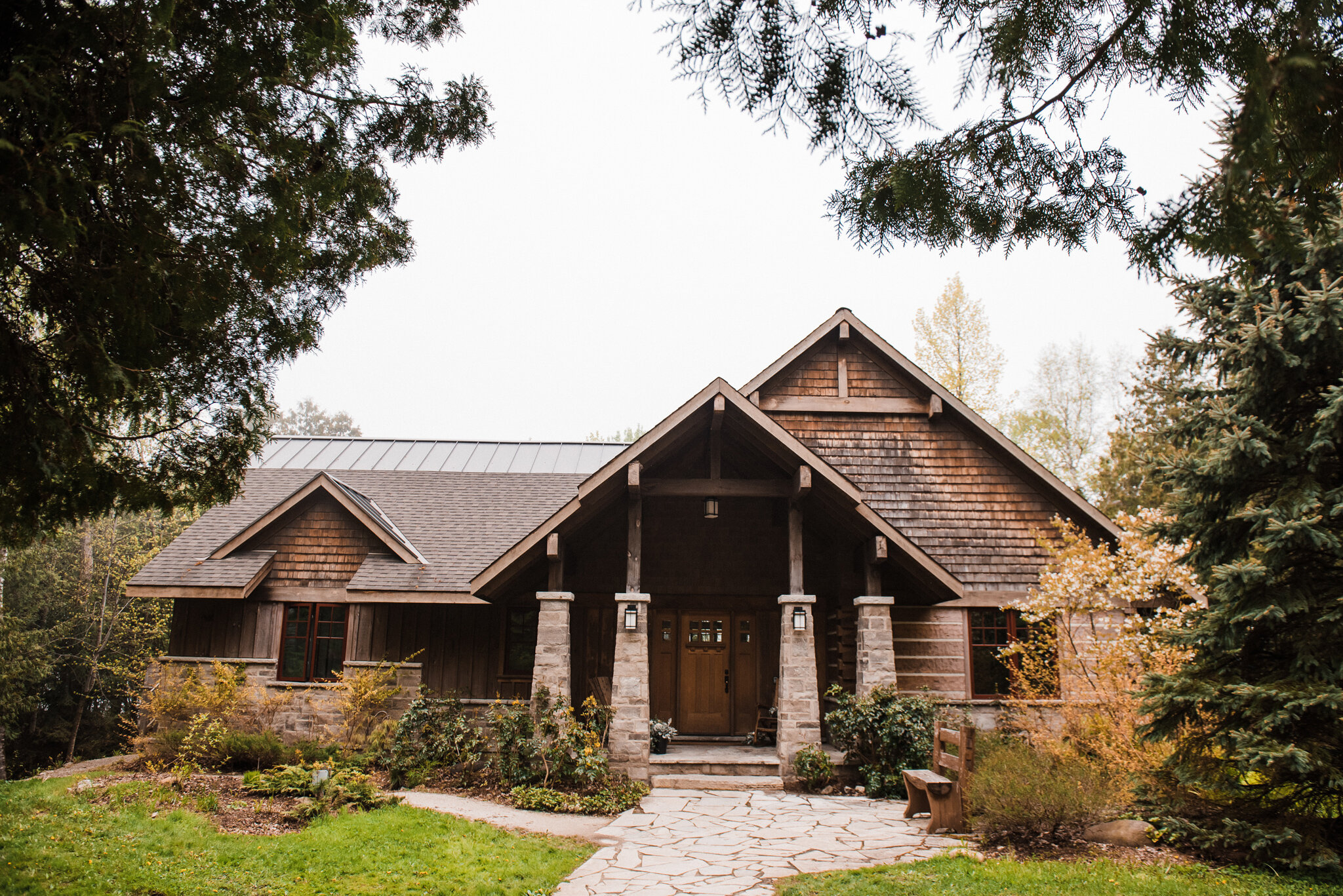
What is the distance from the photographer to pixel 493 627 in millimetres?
12992

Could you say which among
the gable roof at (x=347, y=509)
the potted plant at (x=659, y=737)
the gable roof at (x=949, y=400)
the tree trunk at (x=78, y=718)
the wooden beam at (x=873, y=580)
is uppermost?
the gable roof at (x=949, y=400)

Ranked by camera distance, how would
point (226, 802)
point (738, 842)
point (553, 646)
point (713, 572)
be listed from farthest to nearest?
point (713, 572) → point (553, 646) → point (226, 802) → point (738, 842)

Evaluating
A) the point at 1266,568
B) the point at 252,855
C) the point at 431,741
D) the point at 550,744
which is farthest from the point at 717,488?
the point at 252,855

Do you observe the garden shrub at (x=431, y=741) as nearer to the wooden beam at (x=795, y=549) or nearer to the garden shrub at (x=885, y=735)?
the wooden beam at (x=795, y=549)

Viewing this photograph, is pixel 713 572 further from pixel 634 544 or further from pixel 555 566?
pixel 555 566

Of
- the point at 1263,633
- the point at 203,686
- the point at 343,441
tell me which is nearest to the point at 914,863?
the point at 1263,633

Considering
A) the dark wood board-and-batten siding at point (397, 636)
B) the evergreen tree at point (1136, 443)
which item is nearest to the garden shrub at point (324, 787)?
the dark wood board-and-batten siding at point (397, 636)

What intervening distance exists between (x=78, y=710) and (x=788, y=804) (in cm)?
2207

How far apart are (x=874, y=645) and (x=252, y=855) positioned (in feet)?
23.4

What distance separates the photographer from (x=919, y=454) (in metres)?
12.7

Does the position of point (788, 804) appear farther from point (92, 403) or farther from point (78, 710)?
point (78, 710)

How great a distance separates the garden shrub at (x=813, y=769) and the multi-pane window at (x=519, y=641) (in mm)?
5021

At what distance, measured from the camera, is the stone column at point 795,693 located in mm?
9664

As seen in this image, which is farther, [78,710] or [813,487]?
[78,710]
